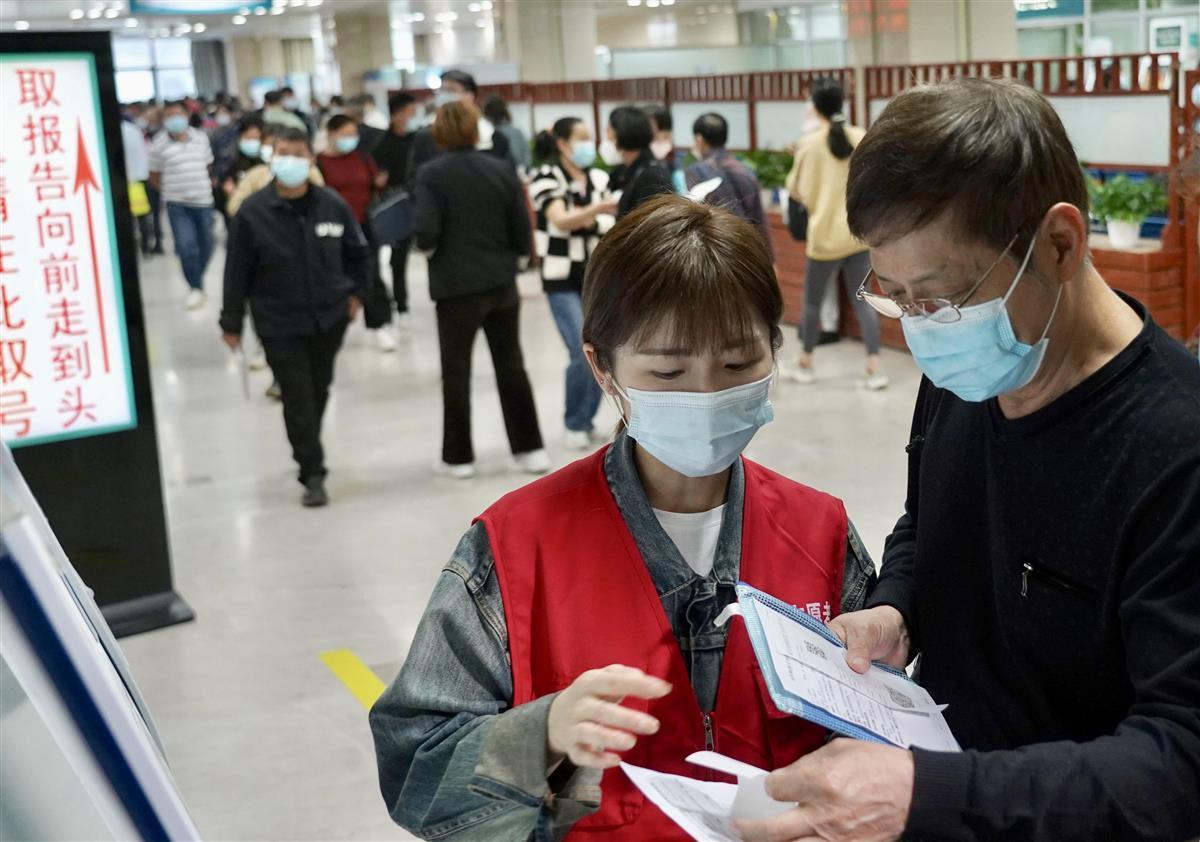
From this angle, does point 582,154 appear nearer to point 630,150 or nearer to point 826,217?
point 630,150

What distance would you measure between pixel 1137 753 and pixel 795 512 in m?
0.50

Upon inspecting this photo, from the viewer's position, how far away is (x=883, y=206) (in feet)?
4.48

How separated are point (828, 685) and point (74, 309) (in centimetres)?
358

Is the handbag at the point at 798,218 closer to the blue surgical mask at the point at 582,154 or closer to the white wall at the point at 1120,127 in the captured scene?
the white wall at the point at 1120,127

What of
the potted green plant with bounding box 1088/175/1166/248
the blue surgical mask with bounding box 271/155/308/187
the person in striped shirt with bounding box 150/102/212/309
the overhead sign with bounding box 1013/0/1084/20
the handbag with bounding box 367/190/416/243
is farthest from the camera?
the person in striped shirt with bounding box 150/102/212/309

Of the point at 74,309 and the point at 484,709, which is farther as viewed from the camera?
the point at 74,309

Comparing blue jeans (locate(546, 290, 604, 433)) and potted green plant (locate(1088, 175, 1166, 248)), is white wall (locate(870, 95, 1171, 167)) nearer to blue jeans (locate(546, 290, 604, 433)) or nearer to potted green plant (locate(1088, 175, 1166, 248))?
potted green plant (locate(1088, 175, 1166, 248))

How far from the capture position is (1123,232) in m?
6.86

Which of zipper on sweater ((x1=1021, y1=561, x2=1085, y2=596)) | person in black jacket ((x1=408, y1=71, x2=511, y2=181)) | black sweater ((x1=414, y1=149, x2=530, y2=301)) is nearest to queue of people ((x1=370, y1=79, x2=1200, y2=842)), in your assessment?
zipper on sweater ((x1=1021, y1=561, x2=1085, y2=596))

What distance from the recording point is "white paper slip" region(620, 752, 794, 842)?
124 cm

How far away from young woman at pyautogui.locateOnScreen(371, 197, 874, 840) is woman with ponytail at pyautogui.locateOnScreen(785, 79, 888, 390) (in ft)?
18.8

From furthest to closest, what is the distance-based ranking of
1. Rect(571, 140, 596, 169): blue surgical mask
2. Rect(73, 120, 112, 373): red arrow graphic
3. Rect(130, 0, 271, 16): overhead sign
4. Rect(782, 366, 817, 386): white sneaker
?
1. Rect(130, 0, 271, 16): overhead sign
2. Rect(782, 366, 817, 386): white sneaker
3. Rect(571, 140, 596, 169): blue surgical mask
4. Rect(73, 120, 112, 373): red arrow graphic

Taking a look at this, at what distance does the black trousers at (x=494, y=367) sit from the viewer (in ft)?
19.7

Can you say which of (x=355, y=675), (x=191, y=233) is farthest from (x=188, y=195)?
(x=355, y=675)
